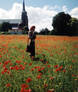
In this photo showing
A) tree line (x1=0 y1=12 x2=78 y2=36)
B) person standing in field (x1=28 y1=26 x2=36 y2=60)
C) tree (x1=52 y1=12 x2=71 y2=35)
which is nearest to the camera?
person standing in field (x1=28 y1=26 x2=36 y2=60)

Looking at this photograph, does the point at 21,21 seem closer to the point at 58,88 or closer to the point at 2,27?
the point at 2,27

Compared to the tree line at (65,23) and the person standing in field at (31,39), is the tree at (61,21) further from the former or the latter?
the person standing in field at (31,39)

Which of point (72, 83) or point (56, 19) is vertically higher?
point (56, 19)

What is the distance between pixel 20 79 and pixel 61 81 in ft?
3.10

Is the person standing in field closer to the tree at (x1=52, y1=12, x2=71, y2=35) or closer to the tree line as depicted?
the tree line

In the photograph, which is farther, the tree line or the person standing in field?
the tree line

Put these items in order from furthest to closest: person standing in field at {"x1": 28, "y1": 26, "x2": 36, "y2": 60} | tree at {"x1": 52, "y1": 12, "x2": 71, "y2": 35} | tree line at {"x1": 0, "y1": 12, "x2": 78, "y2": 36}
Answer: tree at {"x1": 52, "y1": 12, "x2": 71, "y2": 35} < tree line at {"x1": 0, "y1": 12, "x2": 78, "y2": 36} < person standing in field at {"x1": 28, "y1": 26, "x2": 36, "y2": 60}

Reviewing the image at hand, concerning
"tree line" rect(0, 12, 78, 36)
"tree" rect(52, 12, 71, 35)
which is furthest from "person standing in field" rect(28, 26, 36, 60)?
"tree" rect(52, 12, 71, 35)

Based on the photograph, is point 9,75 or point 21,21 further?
point 21,21

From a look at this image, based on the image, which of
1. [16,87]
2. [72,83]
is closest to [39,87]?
[16,87]

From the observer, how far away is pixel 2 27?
7281 centimetres

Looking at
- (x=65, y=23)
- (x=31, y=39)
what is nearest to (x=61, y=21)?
(x=65, y=23)

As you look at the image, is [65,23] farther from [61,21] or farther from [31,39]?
[31,39]

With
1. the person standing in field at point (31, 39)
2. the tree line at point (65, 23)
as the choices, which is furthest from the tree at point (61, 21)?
the person standing in field at point (31, 39)
